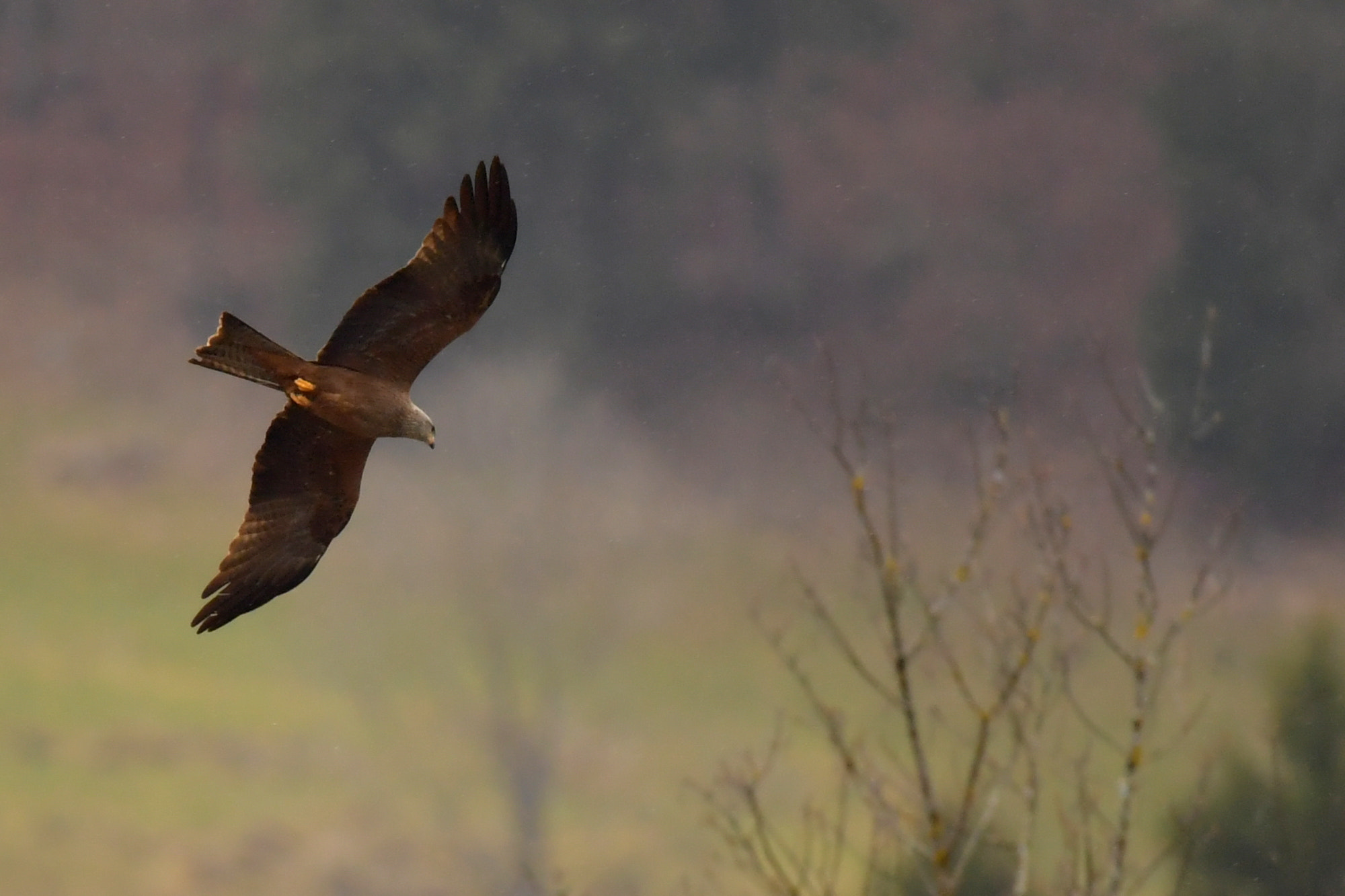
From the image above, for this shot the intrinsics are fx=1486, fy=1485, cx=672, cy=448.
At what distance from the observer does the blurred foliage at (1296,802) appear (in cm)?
2089

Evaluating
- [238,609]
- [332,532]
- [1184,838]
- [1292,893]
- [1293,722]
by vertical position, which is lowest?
[238,609]

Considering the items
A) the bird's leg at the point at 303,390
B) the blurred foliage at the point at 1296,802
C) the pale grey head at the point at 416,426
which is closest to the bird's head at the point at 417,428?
the pale grey head at the point at 416,426

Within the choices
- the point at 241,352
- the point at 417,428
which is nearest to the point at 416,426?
the point at 417,428

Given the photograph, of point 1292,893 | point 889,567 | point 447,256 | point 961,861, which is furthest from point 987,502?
point 1292,893

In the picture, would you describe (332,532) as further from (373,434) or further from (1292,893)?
(1292,893)

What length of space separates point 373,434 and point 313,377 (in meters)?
0.45

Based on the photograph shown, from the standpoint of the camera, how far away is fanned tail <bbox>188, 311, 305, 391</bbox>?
23.4ft

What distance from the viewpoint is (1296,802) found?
21.5m

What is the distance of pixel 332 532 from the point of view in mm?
8305

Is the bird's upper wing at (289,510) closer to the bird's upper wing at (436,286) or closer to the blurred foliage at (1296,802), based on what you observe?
the bird's upper wing at (436,286)

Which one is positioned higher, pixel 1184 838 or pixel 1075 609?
pixel 1075 609

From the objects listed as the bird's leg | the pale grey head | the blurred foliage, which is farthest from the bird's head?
the blurred foliage

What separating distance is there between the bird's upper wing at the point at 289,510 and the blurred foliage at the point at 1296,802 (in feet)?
52.5

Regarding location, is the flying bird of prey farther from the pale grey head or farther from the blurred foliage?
the blurred foliage
